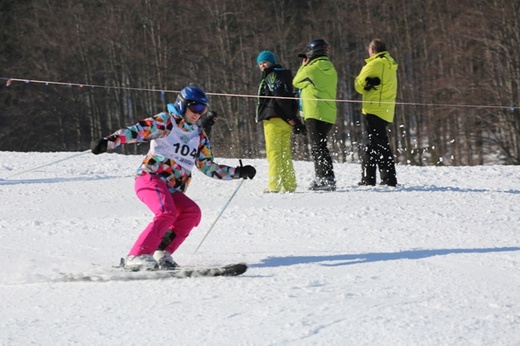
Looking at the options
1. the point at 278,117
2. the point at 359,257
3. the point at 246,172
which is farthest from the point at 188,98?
the point at 278,117

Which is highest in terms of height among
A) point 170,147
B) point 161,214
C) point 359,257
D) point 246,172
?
point 170,147

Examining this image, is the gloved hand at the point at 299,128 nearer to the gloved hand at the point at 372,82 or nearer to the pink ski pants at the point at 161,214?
the gloved hand at the point at 372,82

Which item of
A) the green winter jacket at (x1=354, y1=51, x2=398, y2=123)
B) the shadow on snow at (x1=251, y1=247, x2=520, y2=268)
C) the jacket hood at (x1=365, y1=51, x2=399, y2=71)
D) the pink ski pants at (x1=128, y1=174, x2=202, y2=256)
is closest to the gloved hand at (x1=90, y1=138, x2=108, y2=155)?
the pink ski pants at (x1=128, y1=174, x2=202, y2=256)

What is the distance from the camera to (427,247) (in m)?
7.08

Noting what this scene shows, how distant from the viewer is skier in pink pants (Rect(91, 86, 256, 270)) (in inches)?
248

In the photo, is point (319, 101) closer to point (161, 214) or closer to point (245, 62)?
point (161, 214)

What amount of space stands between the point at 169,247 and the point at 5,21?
3151cm

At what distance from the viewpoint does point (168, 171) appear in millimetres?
6578

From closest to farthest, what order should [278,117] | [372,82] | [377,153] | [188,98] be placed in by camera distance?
[188,98]
[278,117]
[372,82]
[377,153]

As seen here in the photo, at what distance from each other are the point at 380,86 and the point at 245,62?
23172 mm

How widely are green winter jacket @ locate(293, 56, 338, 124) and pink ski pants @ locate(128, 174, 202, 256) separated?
350 cm

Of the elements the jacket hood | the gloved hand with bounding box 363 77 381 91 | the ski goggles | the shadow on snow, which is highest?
the jacket hood

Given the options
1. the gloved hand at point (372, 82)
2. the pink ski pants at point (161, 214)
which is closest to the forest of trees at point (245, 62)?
the gloved hand at point (372, 82)

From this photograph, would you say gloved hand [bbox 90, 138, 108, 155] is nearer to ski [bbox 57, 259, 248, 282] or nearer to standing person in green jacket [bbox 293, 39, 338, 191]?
ski [bbox 57, 259, 248, 282]
